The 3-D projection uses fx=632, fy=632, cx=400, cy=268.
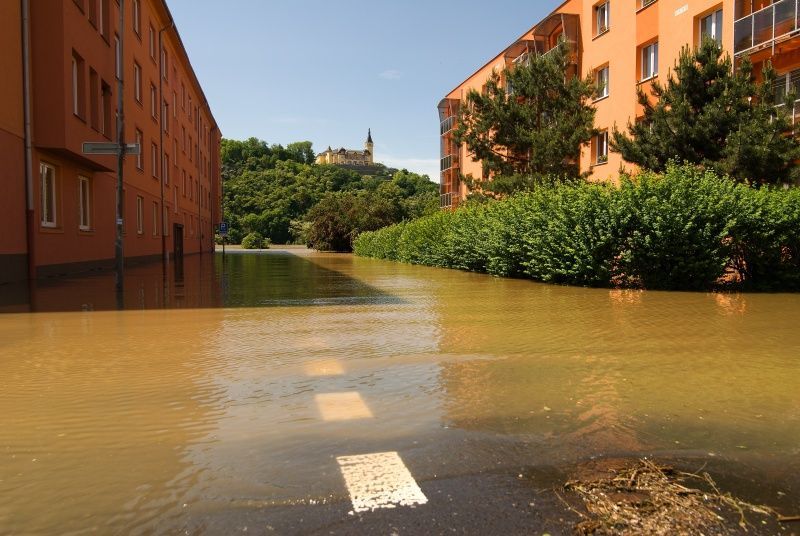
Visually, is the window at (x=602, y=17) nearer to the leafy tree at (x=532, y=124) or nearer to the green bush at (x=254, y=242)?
the leafy tree at (x=532, y=124)

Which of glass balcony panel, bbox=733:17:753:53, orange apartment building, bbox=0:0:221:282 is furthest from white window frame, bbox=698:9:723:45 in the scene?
orange apartment building, bbox=0:0:221:282

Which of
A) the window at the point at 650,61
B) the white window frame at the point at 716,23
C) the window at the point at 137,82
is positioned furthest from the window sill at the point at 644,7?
the window at the point at 137,82

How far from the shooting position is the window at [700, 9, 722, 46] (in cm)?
2135

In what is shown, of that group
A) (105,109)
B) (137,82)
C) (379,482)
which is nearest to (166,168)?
(137,82)

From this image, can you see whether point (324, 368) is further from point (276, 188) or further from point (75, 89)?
point (276, 188)

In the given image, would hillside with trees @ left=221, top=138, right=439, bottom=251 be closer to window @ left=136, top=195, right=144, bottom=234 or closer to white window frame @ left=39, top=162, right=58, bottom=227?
window @ left=136, top=195, right=144, bottom=234

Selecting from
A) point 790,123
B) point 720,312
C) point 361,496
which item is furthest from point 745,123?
point 361,496

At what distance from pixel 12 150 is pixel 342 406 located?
45.4 feet

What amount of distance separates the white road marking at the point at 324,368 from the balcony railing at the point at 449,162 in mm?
46657

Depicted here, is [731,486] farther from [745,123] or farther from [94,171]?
[94,171]

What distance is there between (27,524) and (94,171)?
19.7 metres

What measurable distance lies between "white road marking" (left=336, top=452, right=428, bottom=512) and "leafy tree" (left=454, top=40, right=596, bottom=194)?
20904mm

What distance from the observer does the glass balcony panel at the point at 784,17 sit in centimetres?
1812

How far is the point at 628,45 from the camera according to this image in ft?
84.2
